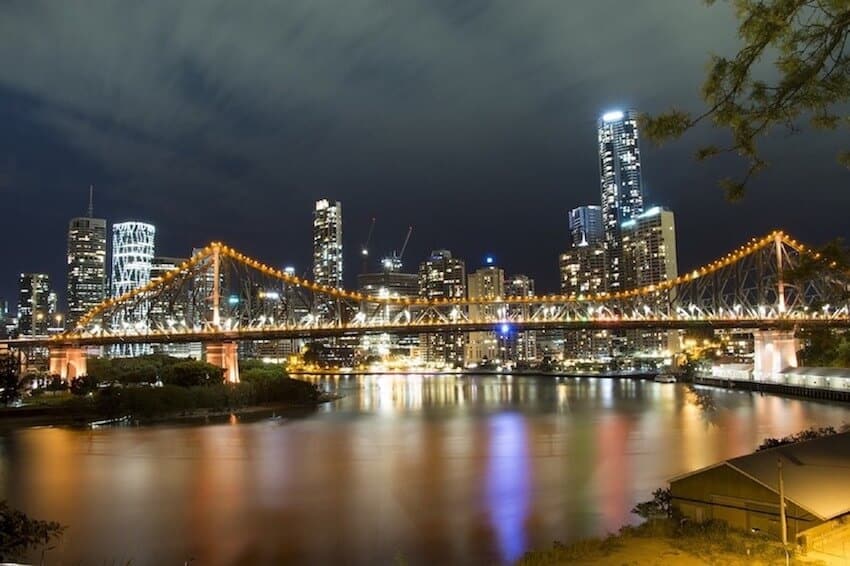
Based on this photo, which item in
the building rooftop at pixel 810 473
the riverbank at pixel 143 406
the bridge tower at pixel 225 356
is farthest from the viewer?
the bridge tower at pixel 225 356

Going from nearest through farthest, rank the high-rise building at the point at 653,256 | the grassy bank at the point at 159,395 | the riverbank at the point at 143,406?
1. the riverbank at the point at 143,406
2. the grassy bank at the point at 159,395
3. the high-rise building at the point at 653,256

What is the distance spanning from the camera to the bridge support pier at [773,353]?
66500 mm

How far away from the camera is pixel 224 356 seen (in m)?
61.1

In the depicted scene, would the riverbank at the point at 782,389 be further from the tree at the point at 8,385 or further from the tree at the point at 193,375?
the tree at the point at 8,385

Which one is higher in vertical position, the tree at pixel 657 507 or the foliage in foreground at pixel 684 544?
the foliage in foreground at pixel 684 544

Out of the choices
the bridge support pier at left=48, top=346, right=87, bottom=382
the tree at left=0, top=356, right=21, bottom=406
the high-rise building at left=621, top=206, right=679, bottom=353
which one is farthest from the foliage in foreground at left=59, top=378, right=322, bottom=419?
the high-rise building at left=621, top=206, right=679, bottom=353

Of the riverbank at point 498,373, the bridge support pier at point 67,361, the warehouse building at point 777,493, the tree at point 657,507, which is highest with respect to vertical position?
the bridge support pier at point 67,361

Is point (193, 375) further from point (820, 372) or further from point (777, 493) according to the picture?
point (820, 372)

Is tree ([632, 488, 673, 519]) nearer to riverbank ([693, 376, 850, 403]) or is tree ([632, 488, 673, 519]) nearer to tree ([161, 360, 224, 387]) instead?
riverbank ([693, 376, 850, 403])

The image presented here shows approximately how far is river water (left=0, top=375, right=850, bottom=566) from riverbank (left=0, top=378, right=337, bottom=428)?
151 inches

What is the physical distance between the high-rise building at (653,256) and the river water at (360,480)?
107849mm

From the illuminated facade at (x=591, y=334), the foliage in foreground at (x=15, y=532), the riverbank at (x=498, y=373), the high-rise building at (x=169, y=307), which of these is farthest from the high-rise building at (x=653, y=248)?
the foliage in foreground at (x=15, y=532)

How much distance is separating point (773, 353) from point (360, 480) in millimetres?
54765

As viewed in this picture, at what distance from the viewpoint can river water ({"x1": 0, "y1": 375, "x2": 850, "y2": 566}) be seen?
57.9 ft
